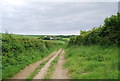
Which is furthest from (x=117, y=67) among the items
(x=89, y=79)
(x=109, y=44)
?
(x=109, y=44)

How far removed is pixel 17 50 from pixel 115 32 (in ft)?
32.4

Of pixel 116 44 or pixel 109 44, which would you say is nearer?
pixel 116 44

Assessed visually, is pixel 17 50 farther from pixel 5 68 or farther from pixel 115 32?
pixel 115 32

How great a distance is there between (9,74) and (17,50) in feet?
20.5

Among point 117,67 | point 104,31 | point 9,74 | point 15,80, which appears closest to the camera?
point 117,67

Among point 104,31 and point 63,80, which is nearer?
point 63,80

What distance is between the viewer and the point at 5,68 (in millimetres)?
10477

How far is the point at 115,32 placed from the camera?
10914mm

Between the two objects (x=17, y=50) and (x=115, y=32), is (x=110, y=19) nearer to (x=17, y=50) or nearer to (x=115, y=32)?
(x=115, y=32)

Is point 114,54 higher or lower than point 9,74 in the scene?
higher

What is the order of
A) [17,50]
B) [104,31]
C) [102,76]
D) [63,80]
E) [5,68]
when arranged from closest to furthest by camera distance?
[102,76] → [63,80] → [5,68] → [104,31] → [17,50]

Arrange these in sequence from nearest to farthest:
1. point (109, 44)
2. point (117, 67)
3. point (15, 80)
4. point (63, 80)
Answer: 1. point (117, 67)
2. point (63, 80)
3. point (15, 80)
4. point (109, 44)

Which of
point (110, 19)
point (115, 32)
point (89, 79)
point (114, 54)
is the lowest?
point (89, 79)

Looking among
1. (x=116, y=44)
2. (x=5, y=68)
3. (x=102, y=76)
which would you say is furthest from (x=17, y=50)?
(x=102, y=76)
